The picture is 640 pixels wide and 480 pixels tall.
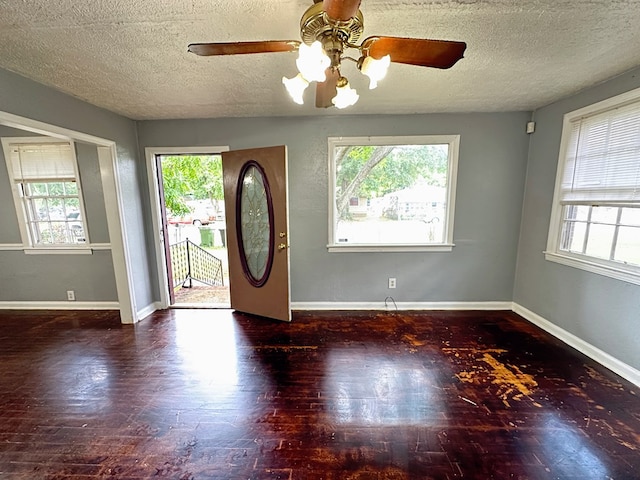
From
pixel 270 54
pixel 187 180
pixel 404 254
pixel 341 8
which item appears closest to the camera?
pixel 341 8

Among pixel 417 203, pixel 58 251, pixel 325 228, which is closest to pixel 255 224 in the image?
pixel 325 228

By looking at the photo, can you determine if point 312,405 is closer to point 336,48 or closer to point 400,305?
point 400,305

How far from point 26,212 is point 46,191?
1.26ft

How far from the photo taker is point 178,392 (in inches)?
78.4

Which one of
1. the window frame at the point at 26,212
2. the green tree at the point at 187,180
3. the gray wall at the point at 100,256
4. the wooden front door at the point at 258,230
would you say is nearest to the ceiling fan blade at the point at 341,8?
the wooden front door at the point at 258,230

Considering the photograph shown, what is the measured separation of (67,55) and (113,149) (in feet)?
4.16

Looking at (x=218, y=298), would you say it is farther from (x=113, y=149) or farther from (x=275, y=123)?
(x=275, y=123)

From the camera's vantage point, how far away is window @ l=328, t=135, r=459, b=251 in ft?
10.2

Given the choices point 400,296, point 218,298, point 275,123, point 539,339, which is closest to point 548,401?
point 539,339

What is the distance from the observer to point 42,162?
3209 mm

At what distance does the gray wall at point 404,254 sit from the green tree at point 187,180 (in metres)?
2.55

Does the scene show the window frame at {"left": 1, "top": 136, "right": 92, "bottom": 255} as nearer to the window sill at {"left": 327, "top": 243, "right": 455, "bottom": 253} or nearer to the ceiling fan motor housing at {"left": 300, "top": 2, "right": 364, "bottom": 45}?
the window sill at {"left": 327, "top": 243, "right": 455, "bottom": 253}

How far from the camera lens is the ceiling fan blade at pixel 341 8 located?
85 centimetres

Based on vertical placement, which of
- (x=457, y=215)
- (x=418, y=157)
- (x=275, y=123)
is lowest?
(x=457, y=215)
